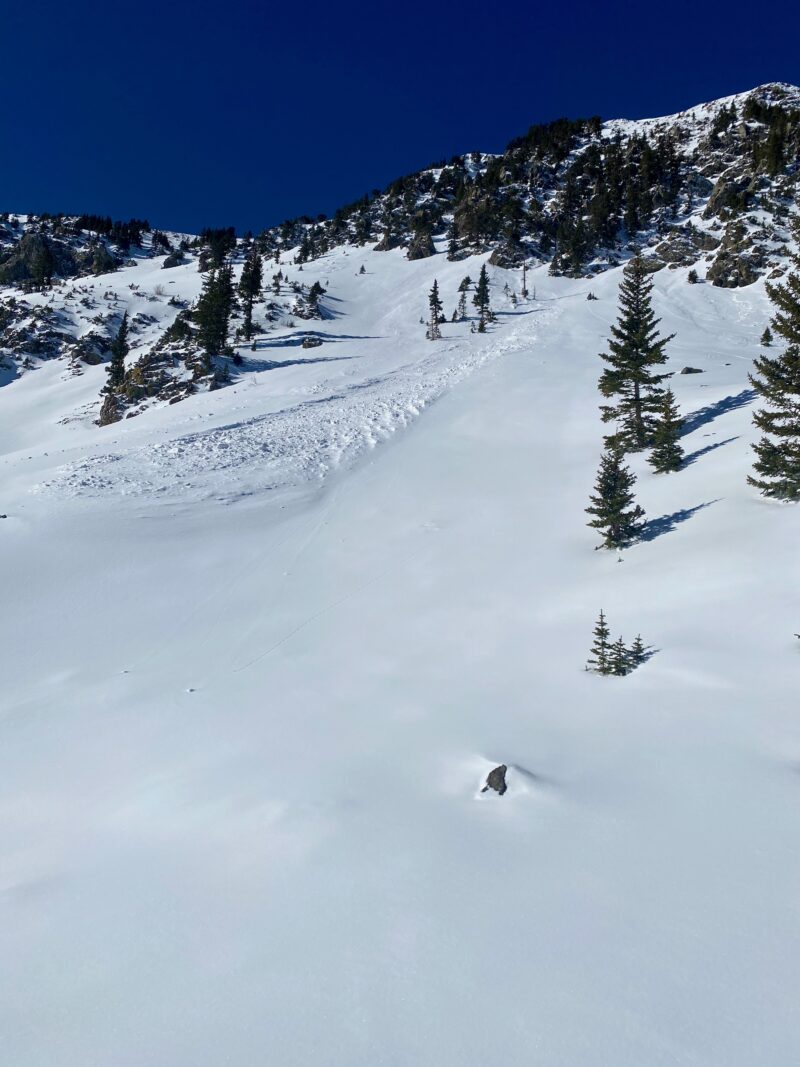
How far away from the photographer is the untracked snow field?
439 centimetres

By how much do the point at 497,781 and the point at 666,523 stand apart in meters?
14.8

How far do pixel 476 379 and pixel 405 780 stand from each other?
1631 inches

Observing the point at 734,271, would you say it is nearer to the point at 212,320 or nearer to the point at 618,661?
the point at 212,320

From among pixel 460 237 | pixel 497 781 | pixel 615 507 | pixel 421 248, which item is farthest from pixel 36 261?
pixel 497 781

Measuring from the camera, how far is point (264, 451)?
31.6 metres

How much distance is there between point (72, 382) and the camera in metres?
64.7

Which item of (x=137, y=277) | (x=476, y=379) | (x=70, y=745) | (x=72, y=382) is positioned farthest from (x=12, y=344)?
(x=70, y=745)

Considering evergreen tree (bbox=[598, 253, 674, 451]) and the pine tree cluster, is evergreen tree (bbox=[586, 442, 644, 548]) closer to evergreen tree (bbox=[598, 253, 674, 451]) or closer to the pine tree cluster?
the pine tree cluster

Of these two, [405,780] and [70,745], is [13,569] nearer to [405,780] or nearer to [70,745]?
[70,745]

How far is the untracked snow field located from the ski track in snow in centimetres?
60

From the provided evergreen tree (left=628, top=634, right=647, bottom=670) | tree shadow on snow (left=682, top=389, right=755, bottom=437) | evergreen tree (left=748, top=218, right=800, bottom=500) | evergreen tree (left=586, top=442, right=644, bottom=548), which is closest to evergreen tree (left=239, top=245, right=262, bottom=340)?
tree shadow on snow (left=682, top=389, right=755, bottom=437)

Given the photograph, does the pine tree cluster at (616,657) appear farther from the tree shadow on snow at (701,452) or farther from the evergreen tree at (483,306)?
the evergreen tree at (483,306)

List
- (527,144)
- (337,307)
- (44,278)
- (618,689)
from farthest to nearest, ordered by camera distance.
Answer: (527,144), (44,278), (337,307), (618,689)

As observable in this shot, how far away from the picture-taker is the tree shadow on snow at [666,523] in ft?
62.1
